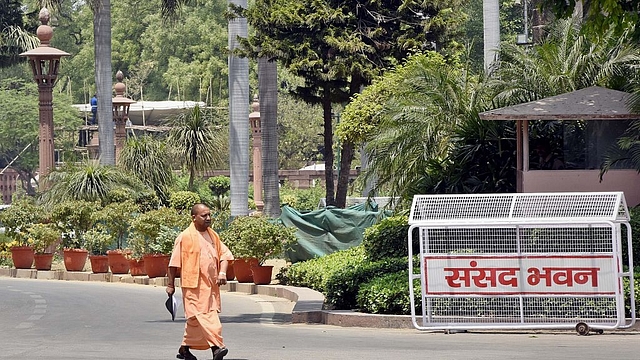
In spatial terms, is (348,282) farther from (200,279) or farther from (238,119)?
(238,119)

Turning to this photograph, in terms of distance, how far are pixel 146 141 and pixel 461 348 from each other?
3353cm

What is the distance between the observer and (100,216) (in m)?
30.0

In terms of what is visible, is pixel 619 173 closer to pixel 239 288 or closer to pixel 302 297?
pixel 302 297

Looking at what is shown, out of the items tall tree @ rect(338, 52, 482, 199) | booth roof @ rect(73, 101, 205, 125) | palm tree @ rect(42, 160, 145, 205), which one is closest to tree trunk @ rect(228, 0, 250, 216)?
palm tree @ rect(42, 160, 145, 205)

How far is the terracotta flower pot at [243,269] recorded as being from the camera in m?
24.9

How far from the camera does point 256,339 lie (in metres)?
14.5

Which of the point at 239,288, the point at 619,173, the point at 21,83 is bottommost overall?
the point at 239,288

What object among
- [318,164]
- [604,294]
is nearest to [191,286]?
[604,294]

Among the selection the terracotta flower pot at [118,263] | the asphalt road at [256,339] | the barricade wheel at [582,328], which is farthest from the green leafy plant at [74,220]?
the barricade wheel at [582,328]

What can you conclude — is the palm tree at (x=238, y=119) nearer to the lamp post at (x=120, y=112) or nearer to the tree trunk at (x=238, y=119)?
the tree trunk at (x=238, y=119)

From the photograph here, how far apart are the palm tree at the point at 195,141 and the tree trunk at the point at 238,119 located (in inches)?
609

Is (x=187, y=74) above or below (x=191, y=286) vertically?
above

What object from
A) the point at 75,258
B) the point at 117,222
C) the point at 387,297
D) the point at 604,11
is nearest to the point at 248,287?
the point at 117,222

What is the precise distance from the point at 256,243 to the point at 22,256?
933cm
